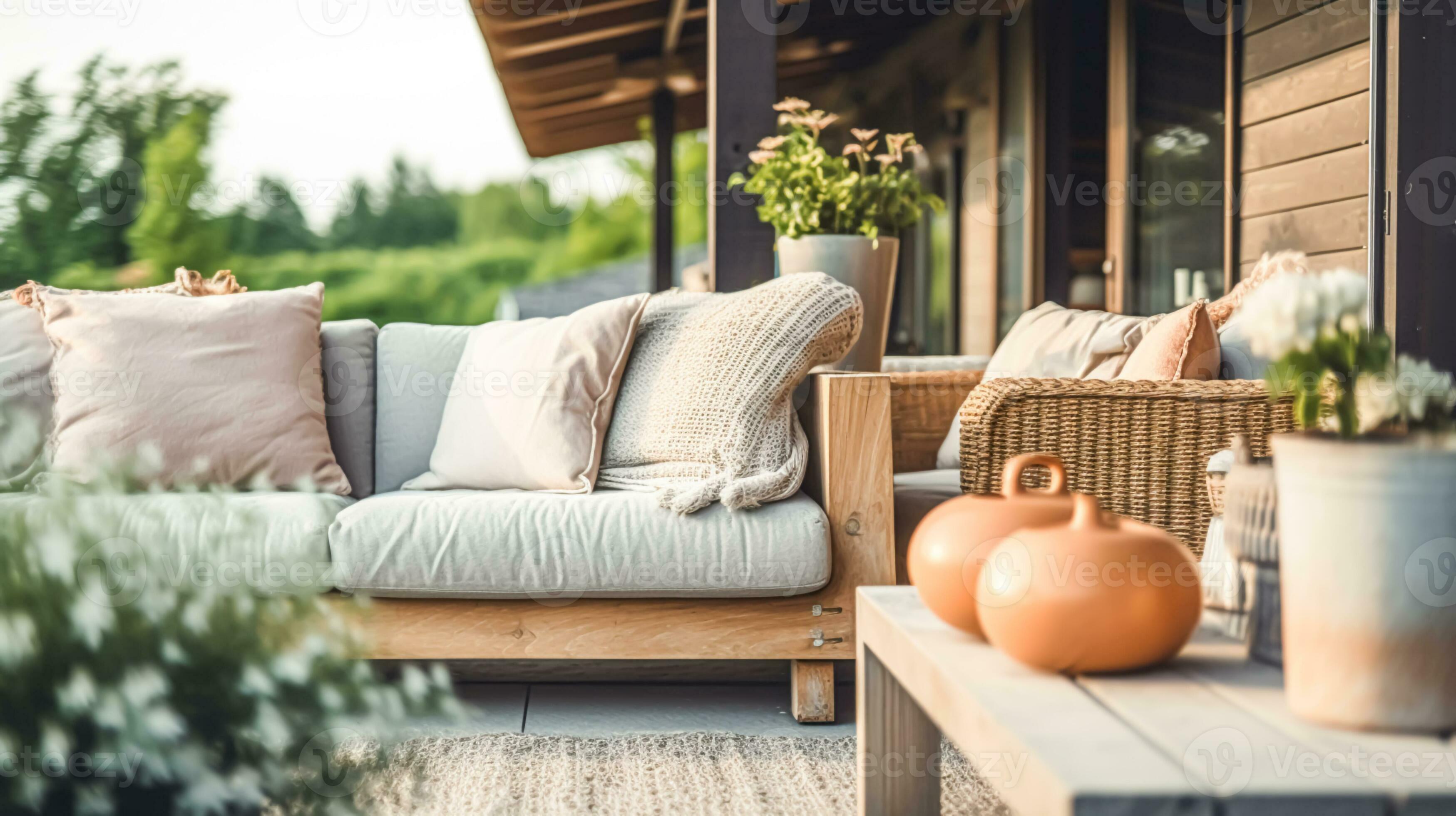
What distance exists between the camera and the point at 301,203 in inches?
547

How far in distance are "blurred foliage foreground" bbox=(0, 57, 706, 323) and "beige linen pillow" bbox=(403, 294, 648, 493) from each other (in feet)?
16.3

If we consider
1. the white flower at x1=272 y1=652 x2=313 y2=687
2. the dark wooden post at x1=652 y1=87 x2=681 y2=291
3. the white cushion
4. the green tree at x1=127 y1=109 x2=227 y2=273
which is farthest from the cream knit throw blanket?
the green tree at x1=127 y1=109 x2=227 y2=273

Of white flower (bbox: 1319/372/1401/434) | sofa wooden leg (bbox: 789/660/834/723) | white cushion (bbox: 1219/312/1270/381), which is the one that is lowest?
sofa wooden leg (bbox: 789/660/834/723)

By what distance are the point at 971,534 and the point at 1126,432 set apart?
110 centimetres

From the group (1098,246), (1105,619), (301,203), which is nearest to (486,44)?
(1098,246)

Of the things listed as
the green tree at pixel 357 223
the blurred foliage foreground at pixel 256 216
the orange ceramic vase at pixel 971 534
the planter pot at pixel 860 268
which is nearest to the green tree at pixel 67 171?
the blurred foliage foreground at pixel 256 216

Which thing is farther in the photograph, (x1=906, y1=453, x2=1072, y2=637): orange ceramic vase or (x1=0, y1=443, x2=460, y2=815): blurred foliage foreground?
(x1=906, y1=453, x2=1072, y2=637): orange ceramic vase

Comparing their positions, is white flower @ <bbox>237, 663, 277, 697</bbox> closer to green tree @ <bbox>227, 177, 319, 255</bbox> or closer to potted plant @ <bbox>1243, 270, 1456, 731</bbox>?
potted plant @ <bbox>1243, 270, 1456, 731</bbox>

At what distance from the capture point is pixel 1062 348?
8.34 feet

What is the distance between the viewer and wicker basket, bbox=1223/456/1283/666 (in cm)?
96

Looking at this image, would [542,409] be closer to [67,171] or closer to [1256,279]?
[1256,279]

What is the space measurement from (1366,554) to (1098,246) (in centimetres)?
457

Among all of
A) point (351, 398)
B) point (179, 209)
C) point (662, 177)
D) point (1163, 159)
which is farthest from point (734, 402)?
point (179, 209)

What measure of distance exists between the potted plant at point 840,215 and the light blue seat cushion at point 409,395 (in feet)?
2.52
